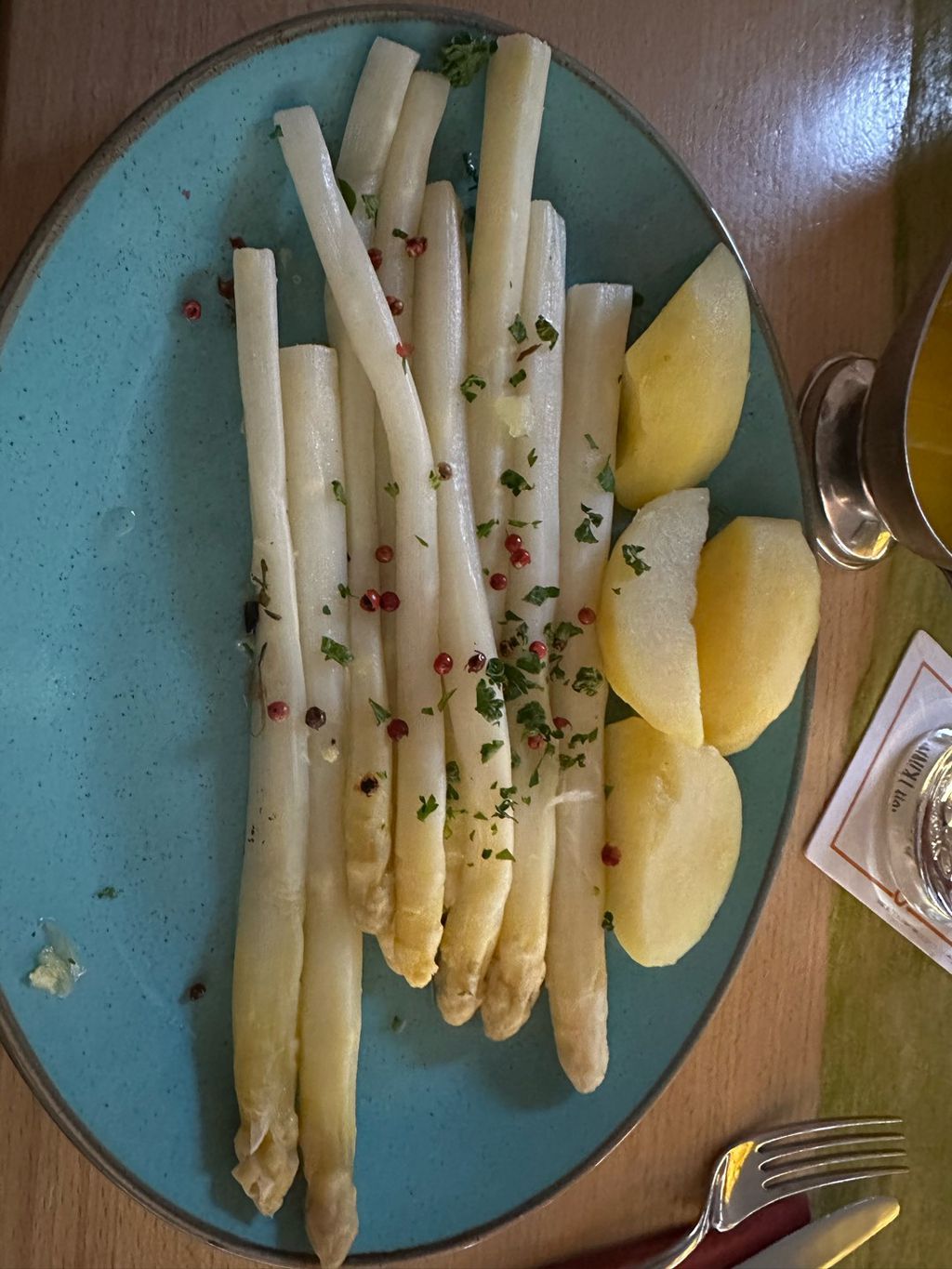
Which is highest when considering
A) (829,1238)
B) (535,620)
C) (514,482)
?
(514,482)

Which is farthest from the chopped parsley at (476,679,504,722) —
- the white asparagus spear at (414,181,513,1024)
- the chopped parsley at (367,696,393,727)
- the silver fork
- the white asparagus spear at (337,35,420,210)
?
the silver fork

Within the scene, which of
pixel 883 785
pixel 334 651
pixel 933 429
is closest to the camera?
pixel 334 651

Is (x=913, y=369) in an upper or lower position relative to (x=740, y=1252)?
upper

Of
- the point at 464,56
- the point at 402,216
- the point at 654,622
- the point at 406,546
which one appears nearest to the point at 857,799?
the point at 654,622

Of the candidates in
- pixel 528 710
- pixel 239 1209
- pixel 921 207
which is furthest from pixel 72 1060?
pixel 921 207

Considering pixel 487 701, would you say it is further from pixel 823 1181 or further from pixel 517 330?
pixel 823 1181

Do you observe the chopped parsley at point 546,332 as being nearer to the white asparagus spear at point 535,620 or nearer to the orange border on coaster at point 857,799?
the white asparagus spear at point 535,620

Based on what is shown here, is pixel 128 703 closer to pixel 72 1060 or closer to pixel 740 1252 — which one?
pixel 72 1060
